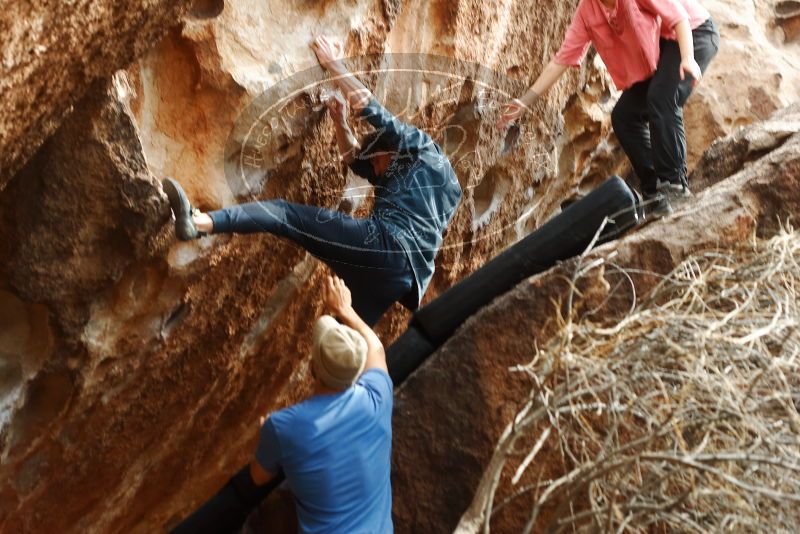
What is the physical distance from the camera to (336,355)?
2824 mm

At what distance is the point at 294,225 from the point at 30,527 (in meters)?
1.80

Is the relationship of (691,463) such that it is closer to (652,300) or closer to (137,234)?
(652,300)

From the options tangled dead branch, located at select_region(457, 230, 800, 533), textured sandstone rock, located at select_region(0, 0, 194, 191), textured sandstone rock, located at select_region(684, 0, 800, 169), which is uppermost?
textured sandstone rock, located at select_region(0, 0, 194, 191)

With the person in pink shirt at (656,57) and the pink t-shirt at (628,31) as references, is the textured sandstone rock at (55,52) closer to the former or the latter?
the person in pink shirt at (656,57)

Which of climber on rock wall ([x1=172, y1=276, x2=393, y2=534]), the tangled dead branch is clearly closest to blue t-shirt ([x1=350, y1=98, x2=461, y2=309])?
climber on rock wall ([x1=172, y1=276, x2=393, y2=534])

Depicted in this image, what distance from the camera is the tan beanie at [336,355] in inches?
111

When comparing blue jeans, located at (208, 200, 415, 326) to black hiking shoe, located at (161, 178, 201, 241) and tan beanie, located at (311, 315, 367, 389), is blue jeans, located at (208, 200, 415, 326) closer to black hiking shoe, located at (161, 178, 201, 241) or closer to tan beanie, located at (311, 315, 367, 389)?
black hiking shoe, located at (161, 178, 201, 241)

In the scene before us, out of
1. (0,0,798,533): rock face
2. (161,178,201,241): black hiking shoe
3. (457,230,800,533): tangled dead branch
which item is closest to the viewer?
(457,230,800,533): tangled dead branch

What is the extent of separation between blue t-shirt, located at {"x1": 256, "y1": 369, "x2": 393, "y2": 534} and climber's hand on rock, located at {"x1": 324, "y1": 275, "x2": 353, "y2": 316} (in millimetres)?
353

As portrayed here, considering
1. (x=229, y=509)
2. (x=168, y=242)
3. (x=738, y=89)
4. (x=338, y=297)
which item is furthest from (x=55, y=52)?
(x=738, y=89)

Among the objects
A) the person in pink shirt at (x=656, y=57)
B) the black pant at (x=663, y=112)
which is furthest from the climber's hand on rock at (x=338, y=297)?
the black pant at (x=663, y=112)

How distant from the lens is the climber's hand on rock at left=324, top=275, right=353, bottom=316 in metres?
3.21

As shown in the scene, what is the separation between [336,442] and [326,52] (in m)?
1.28

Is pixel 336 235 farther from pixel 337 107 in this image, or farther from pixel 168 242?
pixel 168 242
